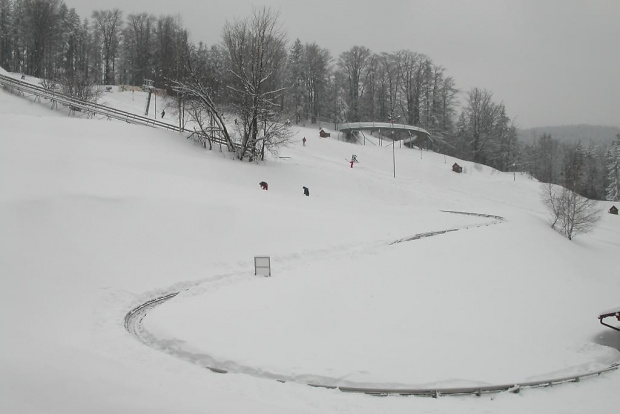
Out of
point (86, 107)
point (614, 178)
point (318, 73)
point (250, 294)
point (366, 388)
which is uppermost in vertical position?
point (318, 73)

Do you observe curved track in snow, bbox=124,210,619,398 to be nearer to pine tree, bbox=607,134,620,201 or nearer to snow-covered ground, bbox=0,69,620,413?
snow-covered ground, bbox=0,69,620,413

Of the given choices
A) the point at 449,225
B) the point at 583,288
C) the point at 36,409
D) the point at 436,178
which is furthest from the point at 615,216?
the point at 36,409

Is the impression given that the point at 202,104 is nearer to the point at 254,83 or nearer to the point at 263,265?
the point at 254,83

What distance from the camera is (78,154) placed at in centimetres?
2338

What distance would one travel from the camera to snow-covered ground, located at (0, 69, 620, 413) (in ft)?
28.8

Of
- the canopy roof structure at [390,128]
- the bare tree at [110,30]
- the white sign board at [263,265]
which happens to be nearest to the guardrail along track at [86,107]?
the white sign board at [263,265]

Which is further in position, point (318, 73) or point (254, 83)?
point (318, 73)

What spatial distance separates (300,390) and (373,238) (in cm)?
1430

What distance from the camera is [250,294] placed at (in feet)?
47.3

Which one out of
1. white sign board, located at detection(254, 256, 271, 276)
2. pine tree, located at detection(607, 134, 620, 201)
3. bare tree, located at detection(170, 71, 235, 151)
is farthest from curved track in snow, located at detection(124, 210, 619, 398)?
pine tree, located at detection(607, 134, 620, 201)

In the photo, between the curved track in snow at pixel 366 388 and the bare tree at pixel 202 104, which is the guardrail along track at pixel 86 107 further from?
the curved track in snow at pixel 366 388

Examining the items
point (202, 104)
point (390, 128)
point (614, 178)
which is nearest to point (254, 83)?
point (202, 104)

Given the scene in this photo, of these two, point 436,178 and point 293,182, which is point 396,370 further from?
point 436,178

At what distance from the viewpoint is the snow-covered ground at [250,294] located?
346 inches
